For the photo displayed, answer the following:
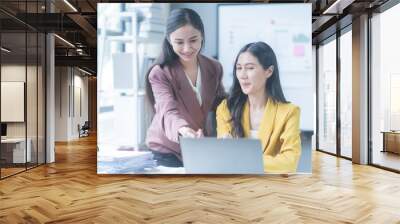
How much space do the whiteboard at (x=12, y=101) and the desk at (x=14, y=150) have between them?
386mm

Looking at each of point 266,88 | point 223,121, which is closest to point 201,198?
point 223,121

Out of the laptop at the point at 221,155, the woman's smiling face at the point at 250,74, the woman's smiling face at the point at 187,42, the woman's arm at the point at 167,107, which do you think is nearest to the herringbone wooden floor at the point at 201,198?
the laptop at the point at 221,155

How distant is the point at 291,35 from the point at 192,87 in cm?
186

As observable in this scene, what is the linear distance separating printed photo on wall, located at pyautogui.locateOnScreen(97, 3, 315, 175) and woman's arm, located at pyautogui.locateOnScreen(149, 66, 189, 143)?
2 centimetres

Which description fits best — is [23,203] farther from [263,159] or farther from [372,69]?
[372,69]

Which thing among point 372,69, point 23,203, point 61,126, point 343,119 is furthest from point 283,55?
point 61,126

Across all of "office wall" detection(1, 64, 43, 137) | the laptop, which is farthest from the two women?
"office wall" detection(1, 64, 43, 137)

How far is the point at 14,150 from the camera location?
22.8ft

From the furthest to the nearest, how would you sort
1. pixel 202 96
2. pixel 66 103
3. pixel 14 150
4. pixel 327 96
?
1. pixel 66 103
2. pixel 327 96
3. pixel 14 150
4. pixel 202 96

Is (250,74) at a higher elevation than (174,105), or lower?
higher

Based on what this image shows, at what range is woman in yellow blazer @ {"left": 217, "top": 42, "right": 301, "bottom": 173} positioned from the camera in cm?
618

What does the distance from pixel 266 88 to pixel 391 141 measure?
3.01 meters

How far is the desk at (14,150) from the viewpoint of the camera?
657 centimetres

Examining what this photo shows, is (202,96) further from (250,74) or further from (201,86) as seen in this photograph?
(250,74)
